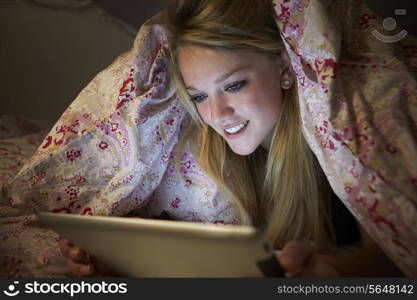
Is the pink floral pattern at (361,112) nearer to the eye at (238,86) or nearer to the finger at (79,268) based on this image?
the eye at (238,86)

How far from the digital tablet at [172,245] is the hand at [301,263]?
68 mm

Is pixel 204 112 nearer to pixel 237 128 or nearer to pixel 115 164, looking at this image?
pixel 237 128

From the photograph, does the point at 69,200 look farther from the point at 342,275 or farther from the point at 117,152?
the point at 342,275

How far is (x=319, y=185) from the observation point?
103 cm

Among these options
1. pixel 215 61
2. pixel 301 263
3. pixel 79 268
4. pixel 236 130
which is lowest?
pixel 79 268

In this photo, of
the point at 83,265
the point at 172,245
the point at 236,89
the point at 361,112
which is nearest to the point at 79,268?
the point at 83,265

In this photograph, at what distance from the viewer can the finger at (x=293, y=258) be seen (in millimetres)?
680

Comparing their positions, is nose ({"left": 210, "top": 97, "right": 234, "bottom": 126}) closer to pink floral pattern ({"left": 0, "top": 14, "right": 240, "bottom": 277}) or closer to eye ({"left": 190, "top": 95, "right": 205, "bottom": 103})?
eye ({"left": 190, "top": 95, "right": 205, "bottom": 103})

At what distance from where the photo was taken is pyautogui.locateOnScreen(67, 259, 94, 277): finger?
2.87 ft

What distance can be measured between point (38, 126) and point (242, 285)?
43.5 inches

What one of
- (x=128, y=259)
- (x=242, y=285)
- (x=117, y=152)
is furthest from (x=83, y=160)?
(x=242, y=285)

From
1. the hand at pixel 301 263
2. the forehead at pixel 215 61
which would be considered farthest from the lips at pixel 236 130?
the hand at pixel 301 263

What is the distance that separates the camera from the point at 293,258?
2.24ft

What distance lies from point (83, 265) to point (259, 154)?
51 cm
